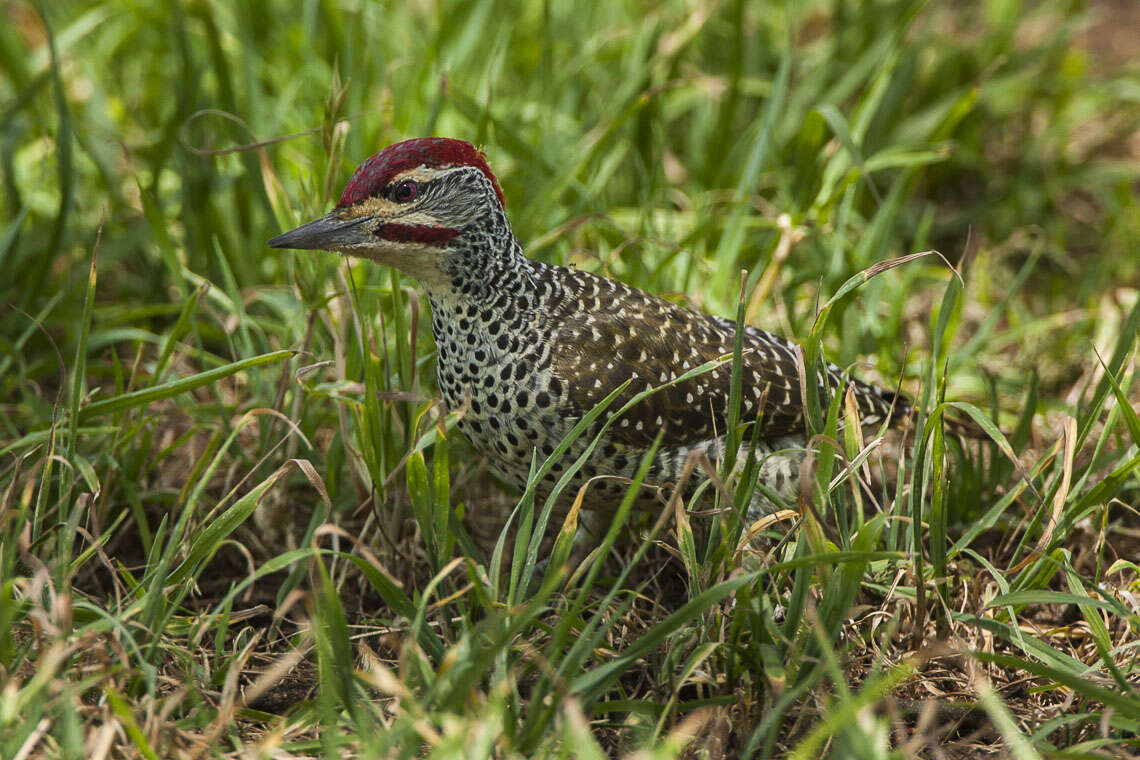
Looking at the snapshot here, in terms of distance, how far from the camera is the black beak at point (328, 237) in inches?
107

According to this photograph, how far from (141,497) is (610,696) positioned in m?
1.38

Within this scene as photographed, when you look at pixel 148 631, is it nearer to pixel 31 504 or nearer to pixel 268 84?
pixel 31 504

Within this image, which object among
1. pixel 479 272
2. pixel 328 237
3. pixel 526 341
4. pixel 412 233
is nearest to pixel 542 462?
pixel 526 341

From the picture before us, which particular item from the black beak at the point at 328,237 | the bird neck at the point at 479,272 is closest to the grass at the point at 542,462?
the bird neck at the point at 479,272

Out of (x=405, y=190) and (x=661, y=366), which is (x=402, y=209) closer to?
(x=405, y=190)

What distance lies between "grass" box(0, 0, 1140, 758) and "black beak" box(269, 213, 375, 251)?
25cm

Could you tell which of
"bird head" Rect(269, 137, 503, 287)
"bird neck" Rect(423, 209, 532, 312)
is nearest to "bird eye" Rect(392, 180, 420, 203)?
"bird head" Rect(269, 137, 503, 287)

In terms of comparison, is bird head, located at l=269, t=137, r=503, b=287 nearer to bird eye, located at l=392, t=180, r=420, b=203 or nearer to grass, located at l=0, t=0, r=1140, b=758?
bird eye, located at l=392, t=180, r=420, b=203

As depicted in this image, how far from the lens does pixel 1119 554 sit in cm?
328

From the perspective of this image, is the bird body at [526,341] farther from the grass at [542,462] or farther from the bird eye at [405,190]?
the grass at [542,462]

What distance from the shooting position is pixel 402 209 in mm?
2746

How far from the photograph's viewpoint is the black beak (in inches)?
107

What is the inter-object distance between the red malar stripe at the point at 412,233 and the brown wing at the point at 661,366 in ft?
1.20

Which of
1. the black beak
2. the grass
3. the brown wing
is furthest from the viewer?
the brown wing
